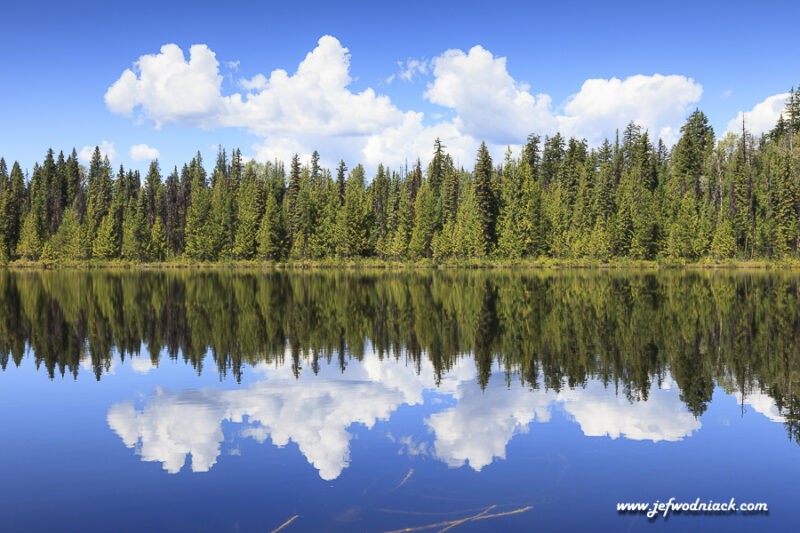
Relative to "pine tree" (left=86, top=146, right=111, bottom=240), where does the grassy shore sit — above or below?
below

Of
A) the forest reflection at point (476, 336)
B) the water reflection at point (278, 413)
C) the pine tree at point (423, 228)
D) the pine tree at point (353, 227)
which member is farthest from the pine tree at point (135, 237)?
the water reflection at point (278, 413)

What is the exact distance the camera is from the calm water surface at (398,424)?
10773 millimetres

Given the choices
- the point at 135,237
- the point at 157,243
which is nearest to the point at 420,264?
the point at 157,243

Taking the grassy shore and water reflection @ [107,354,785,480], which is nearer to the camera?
water reflection @ [107,354,785,480]

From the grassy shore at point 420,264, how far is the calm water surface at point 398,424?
7654cm

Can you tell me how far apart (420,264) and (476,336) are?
280 ft

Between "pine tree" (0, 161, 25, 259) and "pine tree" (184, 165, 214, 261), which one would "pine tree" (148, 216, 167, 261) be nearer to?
"pine tree" (184, 165, 214, 261)

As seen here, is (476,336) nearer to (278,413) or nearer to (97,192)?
(278,413)

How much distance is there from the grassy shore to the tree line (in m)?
1.57

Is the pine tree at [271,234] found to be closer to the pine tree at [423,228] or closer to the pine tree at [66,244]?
the pine tree at [423,228]

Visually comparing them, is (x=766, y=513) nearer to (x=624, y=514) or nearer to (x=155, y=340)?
(x=624, y=514)

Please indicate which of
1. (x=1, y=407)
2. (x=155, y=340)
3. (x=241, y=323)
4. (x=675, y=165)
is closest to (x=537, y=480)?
(x=1, y=407)

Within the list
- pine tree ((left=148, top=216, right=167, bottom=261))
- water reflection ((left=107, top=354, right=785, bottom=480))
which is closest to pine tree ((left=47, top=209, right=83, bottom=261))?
pine tree ((left=148, top=216, right=167, bottom=261))

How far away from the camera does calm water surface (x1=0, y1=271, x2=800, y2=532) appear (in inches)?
424
